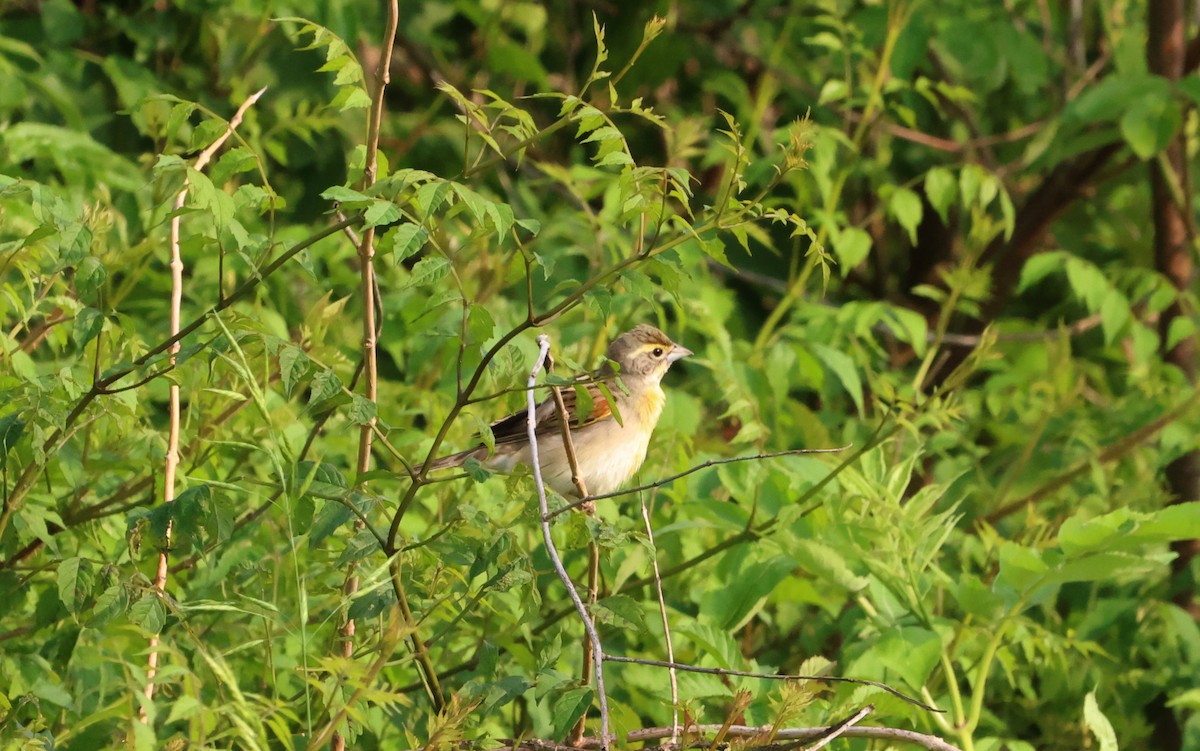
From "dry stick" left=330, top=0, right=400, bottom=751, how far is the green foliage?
0.11ft

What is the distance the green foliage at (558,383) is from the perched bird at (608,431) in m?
0.15

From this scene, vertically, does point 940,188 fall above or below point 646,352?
above

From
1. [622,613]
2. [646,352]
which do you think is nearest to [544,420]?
[646,352]

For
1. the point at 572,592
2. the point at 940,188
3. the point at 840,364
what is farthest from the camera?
the point at 940,188

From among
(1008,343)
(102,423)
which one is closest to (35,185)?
(102,423)

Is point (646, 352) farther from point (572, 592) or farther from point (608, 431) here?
point (572, 592)

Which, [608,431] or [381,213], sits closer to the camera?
[381,213]

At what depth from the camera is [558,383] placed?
2.16 metres

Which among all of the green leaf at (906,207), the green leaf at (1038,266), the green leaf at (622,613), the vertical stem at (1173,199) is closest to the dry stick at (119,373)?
the green leaf at (622,613)

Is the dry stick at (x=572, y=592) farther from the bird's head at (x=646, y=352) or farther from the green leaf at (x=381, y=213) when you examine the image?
the bird's head at (x=646, y=352)

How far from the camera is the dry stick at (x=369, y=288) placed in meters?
2.32

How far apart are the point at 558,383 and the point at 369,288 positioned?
1.68 ft

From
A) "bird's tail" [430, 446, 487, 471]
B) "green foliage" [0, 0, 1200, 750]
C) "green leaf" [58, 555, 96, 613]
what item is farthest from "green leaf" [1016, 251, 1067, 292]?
"green leaf" [58, 555, 96, 613]

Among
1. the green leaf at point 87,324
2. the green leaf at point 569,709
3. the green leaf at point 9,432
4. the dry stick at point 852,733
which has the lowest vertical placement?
the dry stick at point 852,733
